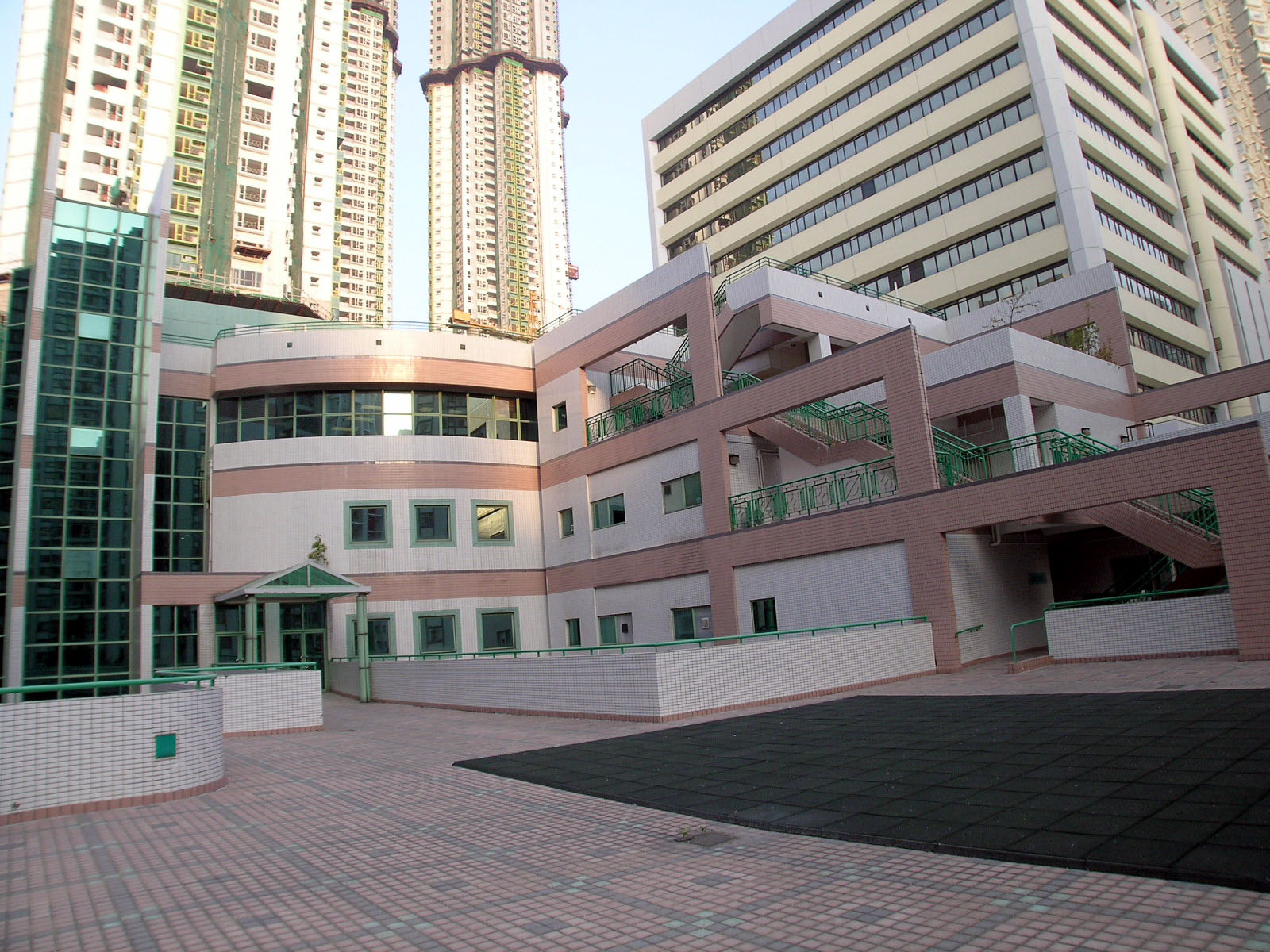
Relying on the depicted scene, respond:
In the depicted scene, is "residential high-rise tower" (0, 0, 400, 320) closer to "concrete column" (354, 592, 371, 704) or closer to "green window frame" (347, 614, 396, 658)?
"green window frame" (347, 614, 396, 658)

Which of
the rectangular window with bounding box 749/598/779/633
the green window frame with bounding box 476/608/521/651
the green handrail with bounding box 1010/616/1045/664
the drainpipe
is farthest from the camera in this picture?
the green window frame with bounding box 476/608/521/651

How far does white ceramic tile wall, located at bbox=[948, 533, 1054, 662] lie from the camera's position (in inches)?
757

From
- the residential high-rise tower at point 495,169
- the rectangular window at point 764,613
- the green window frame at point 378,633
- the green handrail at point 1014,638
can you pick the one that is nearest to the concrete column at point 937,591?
the green handrail at point 1014,638

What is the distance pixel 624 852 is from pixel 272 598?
66.8 ft

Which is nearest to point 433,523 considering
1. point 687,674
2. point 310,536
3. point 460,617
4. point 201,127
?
point 460,617

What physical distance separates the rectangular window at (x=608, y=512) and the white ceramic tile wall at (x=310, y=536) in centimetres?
462

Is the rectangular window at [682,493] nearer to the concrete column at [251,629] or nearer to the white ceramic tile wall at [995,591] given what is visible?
the white ceramic tile wall at [995,591]

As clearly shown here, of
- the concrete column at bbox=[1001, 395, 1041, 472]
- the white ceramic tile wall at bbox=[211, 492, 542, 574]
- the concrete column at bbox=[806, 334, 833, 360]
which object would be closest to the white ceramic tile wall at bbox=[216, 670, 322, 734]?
the white ceramic tile wall at bbox=[211, 492, 542, 574]

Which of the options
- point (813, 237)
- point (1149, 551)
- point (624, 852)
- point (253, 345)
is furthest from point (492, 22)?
point (624, 852)

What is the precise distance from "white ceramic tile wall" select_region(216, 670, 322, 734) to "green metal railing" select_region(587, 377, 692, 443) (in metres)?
13.2

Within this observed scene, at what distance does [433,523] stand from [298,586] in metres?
6.37

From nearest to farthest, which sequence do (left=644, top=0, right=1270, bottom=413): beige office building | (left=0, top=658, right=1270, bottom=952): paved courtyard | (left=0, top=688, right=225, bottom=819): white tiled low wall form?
(left=0, top=658, right=1270, bottom=952): paved courtyard
(left=0, top=688, right=225, bottom=819): white tiled low wall
(left=644, top=0, right=1270, bottom=413): beige office building

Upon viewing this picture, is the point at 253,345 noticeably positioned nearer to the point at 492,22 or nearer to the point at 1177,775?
the point at 1177,775

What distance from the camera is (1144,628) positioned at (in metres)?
16.1
